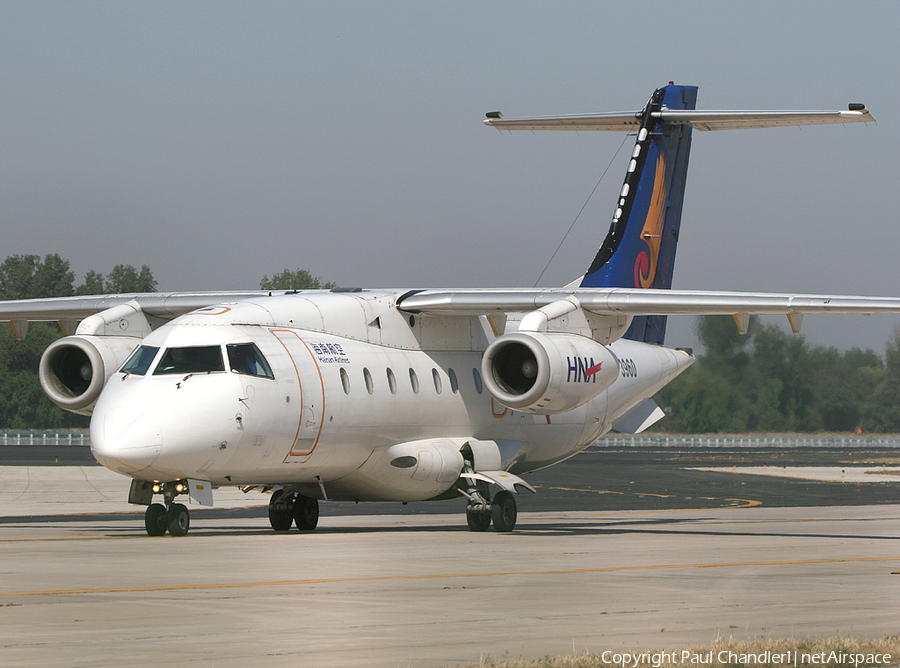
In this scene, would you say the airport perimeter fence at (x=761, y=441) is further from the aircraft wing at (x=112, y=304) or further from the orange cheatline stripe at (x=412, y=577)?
the orange cheatline stripe at (x=412, y=577)

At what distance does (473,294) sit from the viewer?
20719 mm

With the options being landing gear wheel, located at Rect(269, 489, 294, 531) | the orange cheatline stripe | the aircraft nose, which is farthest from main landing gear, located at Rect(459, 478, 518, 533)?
the orange cheatline stripe

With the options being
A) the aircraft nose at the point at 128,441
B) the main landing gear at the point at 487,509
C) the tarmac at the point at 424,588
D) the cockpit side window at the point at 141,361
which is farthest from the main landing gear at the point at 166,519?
the main landing gear at the point at 487,509

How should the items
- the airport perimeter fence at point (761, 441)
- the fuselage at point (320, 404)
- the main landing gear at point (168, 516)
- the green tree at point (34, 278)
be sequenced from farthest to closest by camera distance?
the green tree at point (34, 278)
the airport perimeter fence at point (761, 441)
the main landing gear at point (168, 516)
the fuselage at point (320, 404)

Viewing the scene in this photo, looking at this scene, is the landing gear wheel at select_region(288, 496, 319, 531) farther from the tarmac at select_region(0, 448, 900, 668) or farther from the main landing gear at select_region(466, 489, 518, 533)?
the main landing gear at select_region(466, 489, 518, 533)

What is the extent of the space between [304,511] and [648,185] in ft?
30.5

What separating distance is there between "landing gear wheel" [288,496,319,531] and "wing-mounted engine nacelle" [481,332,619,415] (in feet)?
11.8

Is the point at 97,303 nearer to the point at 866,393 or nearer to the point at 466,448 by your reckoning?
the point at 466,448

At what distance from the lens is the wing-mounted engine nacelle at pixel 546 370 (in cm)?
1953

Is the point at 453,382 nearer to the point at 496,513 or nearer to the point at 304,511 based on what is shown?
the point at 496,513

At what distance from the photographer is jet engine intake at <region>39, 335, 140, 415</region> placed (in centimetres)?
2082

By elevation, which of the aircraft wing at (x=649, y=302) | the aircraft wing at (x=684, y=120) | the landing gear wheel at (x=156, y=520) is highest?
the aircraft wing at (x=684, y=120)

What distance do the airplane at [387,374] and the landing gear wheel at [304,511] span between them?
0.02m

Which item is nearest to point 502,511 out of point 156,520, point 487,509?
point 487,509
